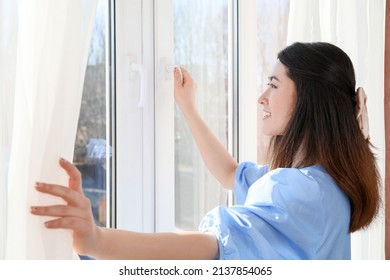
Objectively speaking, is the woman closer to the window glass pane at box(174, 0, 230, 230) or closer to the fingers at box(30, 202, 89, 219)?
the fingers at box(30, 202, 89, 219)

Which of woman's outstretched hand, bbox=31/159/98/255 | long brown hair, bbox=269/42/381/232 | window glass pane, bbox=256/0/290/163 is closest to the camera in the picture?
woman's outstretched hand, bbox=31/159/98/255

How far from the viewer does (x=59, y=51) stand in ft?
2.93

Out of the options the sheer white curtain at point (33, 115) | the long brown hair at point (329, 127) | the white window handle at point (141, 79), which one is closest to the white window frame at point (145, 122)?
the white window handle at point (141, 79)

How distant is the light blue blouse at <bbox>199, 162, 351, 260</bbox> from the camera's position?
38.6 inches

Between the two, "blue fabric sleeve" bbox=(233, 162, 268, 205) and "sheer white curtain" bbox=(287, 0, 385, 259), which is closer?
"blue fabric sleeve" bbox=(233, 162, 268, 205)

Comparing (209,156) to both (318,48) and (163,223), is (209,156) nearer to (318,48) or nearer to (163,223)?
(163,223)

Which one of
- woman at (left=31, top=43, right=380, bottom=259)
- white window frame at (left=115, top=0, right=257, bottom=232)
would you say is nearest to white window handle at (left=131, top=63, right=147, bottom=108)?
white window frame at (left=115, top=0, right=257, bottom=232)

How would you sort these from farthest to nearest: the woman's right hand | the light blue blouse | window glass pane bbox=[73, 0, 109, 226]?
1. the woman's right hand
2. window glass pane bbox=[73, 0, 109, 226]
3. the light blue blouse

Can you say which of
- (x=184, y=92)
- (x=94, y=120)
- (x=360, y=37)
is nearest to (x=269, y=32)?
(x=360, y=37)

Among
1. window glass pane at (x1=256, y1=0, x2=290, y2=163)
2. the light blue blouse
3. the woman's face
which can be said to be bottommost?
the light blue blouse

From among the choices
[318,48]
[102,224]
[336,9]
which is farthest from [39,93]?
[336,9]

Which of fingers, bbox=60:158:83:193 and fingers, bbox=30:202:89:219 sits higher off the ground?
fingers, bbox=60:158:83:193

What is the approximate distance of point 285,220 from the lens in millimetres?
1005
